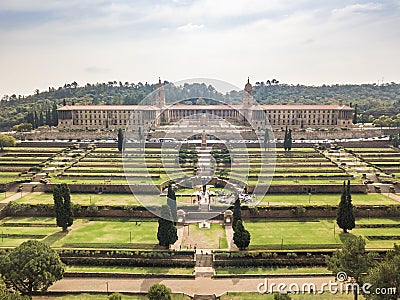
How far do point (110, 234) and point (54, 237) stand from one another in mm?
3384

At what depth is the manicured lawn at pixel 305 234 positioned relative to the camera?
23.4 m

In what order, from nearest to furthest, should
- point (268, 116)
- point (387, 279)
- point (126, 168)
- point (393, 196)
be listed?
point (387, 279) → point (393, 196) → point (126, 168) → point (268, 116)

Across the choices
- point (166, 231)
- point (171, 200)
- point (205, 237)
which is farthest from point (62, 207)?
point (205, 237)

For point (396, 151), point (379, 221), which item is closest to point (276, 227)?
point (379, 221)

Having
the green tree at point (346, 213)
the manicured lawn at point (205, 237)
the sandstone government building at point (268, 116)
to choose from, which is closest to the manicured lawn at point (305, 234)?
the green tree at point (346, 213)

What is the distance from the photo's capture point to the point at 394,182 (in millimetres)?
34938

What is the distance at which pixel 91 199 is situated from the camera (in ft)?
103

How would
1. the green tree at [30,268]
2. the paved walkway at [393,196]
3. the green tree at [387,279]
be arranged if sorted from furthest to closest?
the paved walkway at [393,196] → the green tree at [30,268] → the green tree at [387,279]

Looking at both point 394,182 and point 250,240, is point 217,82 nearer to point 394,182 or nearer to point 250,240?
point 250,240

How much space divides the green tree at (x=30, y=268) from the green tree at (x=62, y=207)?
710cm

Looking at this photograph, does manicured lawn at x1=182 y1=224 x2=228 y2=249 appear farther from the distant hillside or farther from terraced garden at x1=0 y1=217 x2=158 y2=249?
the distant hillside

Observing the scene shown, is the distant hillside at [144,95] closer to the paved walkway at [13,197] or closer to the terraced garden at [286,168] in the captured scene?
the paved walkway at [13,197]

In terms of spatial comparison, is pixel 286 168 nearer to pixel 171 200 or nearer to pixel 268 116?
pixel 171 200

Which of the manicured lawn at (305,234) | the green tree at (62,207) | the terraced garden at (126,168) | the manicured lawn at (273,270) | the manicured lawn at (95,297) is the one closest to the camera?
the manicured lawn at (95,297)
